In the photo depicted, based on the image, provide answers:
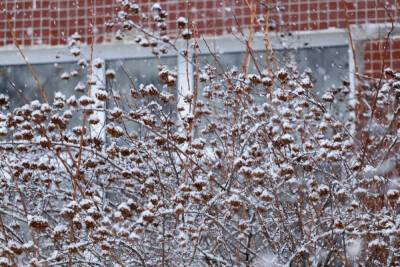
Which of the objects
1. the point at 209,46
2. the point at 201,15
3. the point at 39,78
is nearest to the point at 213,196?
the point at 209,46

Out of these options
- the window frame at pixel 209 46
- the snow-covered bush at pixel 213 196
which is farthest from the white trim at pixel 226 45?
the snow-covered bush at pixel 213 196

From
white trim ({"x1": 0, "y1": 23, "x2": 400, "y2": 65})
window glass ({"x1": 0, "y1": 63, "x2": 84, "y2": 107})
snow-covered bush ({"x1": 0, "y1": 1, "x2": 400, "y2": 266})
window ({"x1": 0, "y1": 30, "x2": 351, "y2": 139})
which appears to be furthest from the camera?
window glass ({"x1": 0, "y1": 63, "x2": 84, "y2": 107})

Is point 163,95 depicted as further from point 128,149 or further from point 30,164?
point 30,164

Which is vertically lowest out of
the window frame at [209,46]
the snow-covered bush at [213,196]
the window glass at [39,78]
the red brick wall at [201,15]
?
the snow-covered bush at [213,196]

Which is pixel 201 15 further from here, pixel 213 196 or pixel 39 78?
Answer: pixel 213 196

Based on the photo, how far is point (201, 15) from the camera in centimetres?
841

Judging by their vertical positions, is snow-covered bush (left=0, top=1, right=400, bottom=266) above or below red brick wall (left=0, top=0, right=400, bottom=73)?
below

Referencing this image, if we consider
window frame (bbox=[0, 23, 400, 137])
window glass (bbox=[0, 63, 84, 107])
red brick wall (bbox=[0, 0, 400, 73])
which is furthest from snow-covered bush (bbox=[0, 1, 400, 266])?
window glass (bbox=[0, 63, 84, 107])

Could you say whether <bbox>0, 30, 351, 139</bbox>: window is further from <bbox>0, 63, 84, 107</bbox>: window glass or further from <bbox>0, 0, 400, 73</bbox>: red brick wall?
<bbox>0, 0, 400, 73</bbox>: red brick wall

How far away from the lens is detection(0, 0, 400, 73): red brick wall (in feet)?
26.8

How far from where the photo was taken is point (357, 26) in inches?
320

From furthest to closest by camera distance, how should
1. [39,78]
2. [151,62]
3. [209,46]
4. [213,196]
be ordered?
[39,78]
[151,62]
[209,46]
[213,196]

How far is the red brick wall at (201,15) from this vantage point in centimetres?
817

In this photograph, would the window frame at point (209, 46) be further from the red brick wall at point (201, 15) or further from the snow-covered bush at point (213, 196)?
the snow-covered bush at point (213, 196)
